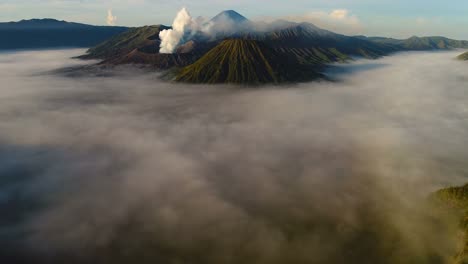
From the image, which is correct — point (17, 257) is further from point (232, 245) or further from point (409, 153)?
point (409, 153)

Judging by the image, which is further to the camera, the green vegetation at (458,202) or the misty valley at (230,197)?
the green vegetation at (458,202)

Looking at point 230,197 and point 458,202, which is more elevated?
point 458,202

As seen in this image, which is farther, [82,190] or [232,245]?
[82,190]

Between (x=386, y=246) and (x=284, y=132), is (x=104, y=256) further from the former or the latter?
(x=284, y=132)

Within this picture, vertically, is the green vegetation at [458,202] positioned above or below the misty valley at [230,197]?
above

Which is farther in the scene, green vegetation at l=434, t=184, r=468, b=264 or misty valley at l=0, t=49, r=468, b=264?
green vegetation at l=434, t=184, r=468, b=264

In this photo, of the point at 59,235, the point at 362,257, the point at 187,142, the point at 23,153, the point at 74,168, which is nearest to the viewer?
the point at 362,257

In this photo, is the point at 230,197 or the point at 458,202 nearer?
the point at 458,202

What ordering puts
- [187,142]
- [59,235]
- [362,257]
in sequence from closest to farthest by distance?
1. [362,257]
2. [59,235]
3. [187,142]

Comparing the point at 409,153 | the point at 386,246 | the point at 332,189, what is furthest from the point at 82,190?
the point at 409,153

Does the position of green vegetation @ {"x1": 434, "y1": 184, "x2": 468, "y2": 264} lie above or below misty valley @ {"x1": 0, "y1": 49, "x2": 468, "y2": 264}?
above
